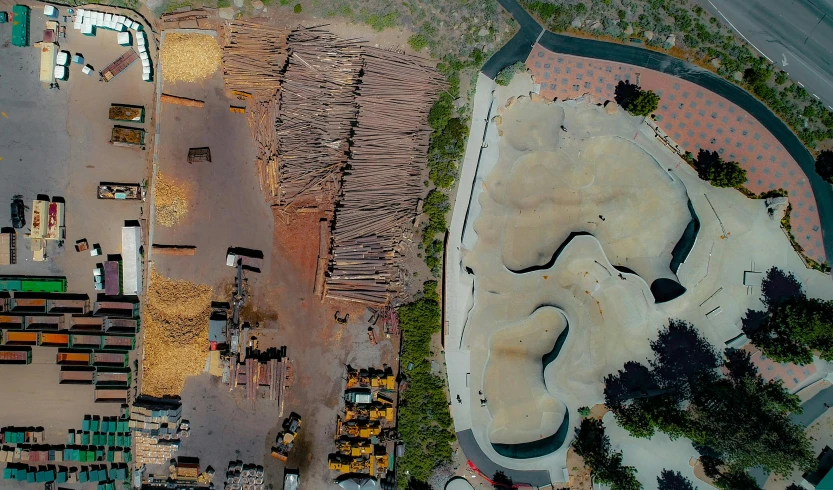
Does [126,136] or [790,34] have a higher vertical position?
[790,34]

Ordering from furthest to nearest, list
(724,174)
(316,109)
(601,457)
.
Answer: (316,109) → (601,457) → (724,174)

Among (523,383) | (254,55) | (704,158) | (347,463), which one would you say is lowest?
(347,463)

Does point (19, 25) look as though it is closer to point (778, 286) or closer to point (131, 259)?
point (131, 259)

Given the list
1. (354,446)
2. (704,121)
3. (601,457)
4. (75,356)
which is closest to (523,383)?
(601,457)

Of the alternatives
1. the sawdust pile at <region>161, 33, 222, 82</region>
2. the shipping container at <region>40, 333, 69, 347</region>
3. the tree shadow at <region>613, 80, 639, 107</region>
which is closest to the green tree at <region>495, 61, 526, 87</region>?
the tree shadow at <region>613, 80, 639, 107</region>

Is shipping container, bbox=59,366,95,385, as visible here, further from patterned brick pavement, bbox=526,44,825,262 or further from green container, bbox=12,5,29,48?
patterned brick pavement, bbox=526,44,825,262

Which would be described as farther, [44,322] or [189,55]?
[44,322]
